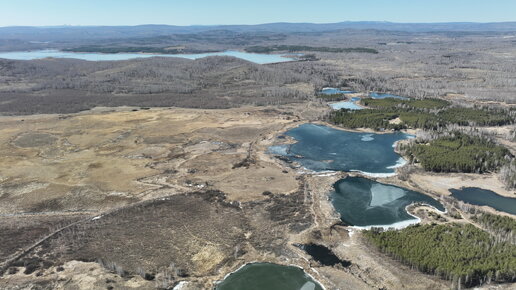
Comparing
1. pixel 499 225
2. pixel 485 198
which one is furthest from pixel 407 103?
pixel 499 225

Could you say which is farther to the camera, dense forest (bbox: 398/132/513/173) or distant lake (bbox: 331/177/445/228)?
dense forest (bbox: 398/132/513/173)

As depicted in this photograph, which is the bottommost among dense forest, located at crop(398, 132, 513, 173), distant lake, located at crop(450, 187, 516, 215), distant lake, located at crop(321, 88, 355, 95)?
distant lake, located at crop(450, 187, 516, 215)

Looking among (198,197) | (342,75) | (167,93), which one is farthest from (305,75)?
(198,197)

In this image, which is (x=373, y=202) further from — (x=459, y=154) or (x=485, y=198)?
(x=459, y=154)

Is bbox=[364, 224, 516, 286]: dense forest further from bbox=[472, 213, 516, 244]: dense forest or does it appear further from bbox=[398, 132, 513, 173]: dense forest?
bbox=[398, 132, 513, 173]: dense forest

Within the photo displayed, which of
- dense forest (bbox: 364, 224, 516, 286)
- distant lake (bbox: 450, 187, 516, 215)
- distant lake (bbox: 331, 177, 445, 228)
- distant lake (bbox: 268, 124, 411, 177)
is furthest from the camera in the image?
distant lake (bbox: 268, 124, 411, 177)

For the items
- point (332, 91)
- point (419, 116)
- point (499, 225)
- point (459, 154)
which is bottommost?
point (499, 225)

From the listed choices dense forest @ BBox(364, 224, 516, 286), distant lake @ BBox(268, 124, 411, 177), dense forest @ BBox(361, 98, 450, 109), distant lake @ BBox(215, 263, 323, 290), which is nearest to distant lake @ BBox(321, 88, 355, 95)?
dense forest @ BBox(361, 98, 450, 109)
